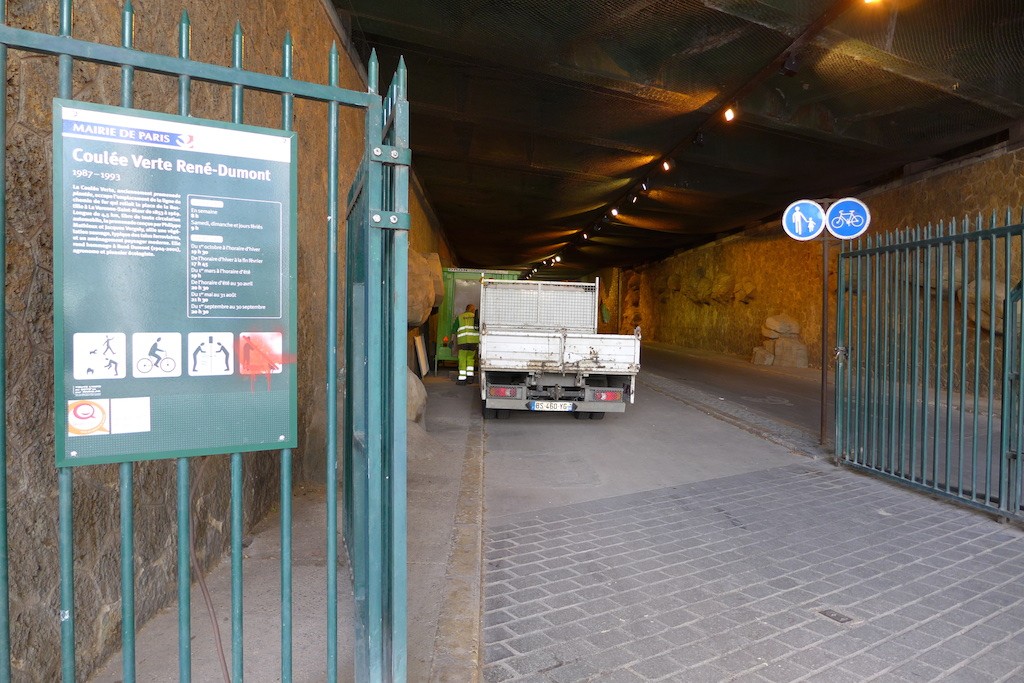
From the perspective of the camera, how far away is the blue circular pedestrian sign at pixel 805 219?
24.3ft

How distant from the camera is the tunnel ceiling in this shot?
24.7 ft

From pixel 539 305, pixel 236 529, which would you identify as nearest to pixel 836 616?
pixel 236 529

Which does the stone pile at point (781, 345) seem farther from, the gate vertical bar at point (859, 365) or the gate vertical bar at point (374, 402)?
the gate vertical bar at point (374, 402)

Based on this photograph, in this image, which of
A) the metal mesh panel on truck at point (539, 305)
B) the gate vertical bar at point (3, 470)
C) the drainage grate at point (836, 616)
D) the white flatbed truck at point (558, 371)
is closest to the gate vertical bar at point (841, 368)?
the white flatbed truck at point (558, 371)

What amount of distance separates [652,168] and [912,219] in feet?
19.7

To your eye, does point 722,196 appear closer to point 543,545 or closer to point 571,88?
point 571,88

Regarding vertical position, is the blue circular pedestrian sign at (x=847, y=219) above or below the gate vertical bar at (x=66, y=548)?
above

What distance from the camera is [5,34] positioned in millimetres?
1629

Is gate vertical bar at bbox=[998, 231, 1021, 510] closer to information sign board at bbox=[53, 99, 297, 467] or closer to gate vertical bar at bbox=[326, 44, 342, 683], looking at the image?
gate vertical bar at bbox=[326, 44, 342, 683]

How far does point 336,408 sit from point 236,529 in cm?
49

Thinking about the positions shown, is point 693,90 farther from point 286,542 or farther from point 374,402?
point 286,542

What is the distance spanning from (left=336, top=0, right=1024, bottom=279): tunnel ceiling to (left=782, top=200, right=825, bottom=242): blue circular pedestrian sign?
7.54 feet

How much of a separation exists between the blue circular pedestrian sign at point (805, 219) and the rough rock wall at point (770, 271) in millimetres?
6220

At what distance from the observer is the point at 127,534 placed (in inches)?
69.4
